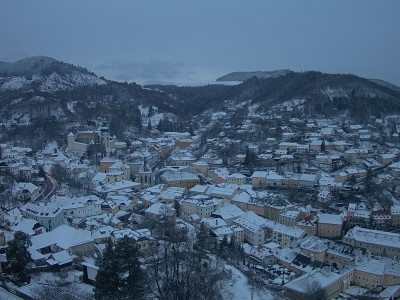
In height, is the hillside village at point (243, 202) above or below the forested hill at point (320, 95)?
below

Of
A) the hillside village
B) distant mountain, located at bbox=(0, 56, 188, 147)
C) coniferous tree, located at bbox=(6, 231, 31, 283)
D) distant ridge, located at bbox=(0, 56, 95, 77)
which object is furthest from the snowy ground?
distant ridge, located at bbox=(0, 56, 95, 77)

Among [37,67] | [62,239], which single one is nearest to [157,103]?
[37,67]

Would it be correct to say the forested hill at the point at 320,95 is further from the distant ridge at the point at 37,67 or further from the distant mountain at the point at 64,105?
the distant ridge at the point at 37,67

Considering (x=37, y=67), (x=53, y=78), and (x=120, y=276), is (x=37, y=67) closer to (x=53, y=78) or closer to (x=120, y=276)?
(x=53, y=78)

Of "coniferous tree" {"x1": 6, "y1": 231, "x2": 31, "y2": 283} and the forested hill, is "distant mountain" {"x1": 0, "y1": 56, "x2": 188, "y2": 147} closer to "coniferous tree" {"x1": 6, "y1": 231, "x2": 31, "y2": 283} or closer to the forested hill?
the forested hill

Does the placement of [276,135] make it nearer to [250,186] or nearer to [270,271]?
[250,186]

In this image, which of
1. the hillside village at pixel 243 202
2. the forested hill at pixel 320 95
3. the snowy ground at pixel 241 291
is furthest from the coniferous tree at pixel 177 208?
the forested hill at pixel 320 95
